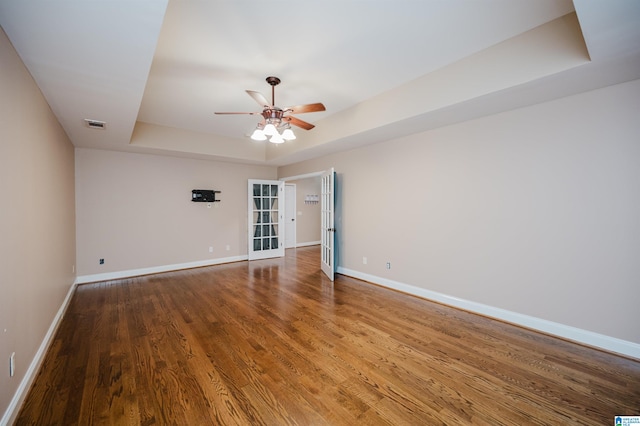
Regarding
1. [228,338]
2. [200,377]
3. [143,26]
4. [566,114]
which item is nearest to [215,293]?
[228,338]

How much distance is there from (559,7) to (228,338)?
164 inches

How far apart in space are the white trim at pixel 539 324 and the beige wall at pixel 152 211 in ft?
14.1

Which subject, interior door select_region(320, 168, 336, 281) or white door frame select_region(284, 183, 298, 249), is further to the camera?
white door frame select_region(284, 183, 298, 249)

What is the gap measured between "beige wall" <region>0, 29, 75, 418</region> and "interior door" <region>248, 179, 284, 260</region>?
3.86 m

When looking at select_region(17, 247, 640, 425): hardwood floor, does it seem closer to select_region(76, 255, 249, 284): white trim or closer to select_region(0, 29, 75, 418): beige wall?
select_region(0, 29, 75, 418): beige wall

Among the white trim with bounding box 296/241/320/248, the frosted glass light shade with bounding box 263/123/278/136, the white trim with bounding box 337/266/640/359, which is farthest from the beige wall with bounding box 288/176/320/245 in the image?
the frosted glass light shade with bounding box 263/123/278/136

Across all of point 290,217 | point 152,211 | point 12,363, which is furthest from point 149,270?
point 290,217

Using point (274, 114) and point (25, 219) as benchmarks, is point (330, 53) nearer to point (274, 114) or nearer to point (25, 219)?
point (274, 114)

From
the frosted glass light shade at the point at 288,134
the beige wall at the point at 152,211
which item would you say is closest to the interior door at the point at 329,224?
the frosted glass light shade at the point at 288,134

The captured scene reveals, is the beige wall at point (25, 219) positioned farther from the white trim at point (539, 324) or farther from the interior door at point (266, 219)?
the white trim at point (539, 324)

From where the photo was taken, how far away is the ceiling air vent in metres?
3.42

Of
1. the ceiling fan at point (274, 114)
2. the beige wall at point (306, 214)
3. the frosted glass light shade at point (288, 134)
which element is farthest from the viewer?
the beige wall at point (306, 214)

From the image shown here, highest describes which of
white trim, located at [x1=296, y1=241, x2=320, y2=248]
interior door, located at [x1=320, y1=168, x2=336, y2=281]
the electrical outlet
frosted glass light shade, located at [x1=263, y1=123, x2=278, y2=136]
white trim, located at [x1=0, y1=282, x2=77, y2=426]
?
frosted glass light shade, located at [x1=263, y1=123, x2=278, y2=136]

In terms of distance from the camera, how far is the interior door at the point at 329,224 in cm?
504
